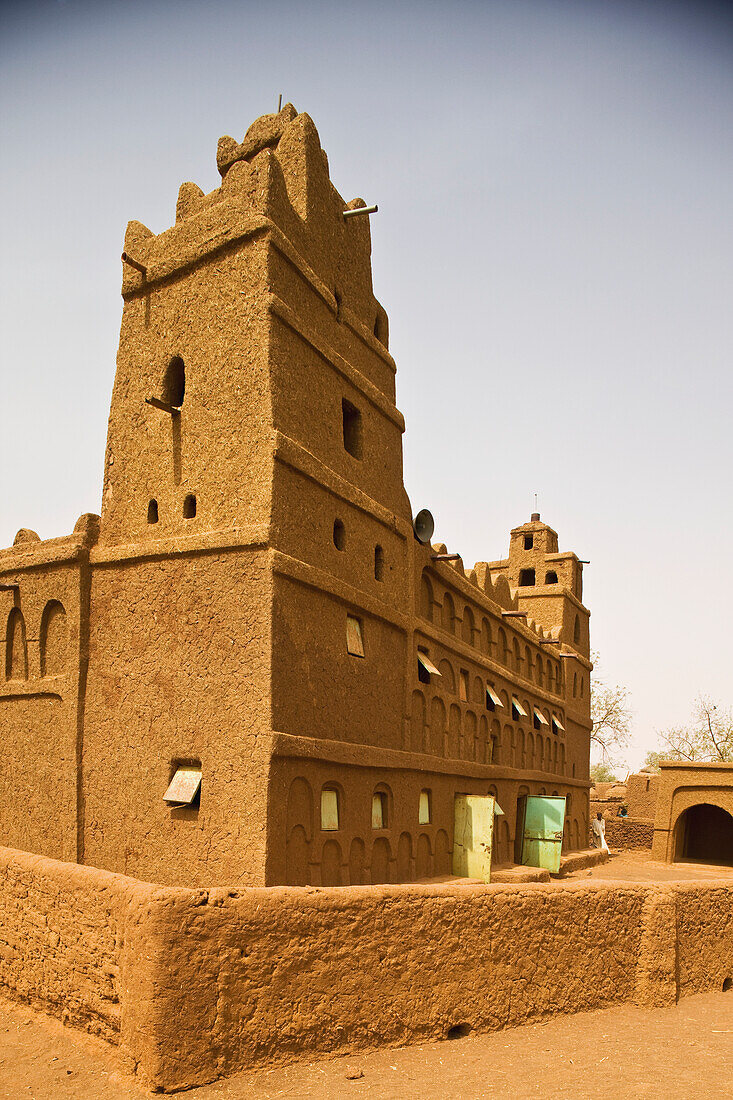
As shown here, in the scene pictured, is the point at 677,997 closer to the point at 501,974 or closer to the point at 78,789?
the point at 501,974

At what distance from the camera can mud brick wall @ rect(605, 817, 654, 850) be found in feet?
108

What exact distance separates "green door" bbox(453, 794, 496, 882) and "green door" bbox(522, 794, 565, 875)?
5.26 metres

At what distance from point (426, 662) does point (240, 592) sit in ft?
18.5

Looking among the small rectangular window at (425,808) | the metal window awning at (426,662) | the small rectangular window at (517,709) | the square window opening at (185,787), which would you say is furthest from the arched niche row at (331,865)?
the small rectangular window at (517,709)

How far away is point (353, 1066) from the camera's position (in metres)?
7.12

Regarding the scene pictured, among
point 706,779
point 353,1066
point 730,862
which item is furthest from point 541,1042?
point 730,862

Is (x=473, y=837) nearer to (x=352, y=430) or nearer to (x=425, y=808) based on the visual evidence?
(x=425, y=808)

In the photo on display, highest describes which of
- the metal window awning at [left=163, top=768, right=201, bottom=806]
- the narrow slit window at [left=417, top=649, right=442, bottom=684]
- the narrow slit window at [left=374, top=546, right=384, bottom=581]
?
the narrow slit window at [left=374, top=546, right=384, bottom=581]

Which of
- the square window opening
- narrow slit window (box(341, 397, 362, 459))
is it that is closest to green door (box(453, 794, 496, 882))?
the square window opening

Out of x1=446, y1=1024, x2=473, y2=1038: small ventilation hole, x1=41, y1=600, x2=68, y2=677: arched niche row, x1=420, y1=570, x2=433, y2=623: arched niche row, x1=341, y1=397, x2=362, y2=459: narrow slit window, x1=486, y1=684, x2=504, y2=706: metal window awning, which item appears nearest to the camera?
x1=446, y1=1024, x2=473, y2=1038: small ventilation hole

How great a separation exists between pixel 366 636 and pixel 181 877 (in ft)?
14.8

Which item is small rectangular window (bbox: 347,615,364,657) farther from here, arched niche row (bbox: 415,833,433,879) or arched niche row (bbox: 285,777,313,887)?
arched niche row (bbox: 415,833,433,879)

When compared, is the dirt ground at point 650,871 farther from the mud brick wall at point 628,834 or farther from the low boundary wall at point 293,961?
the low boundary wall at point 293,961

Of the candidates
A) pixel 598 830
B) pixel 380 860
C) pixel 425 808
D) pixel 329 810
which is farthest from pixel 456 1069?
pixel 598 830
